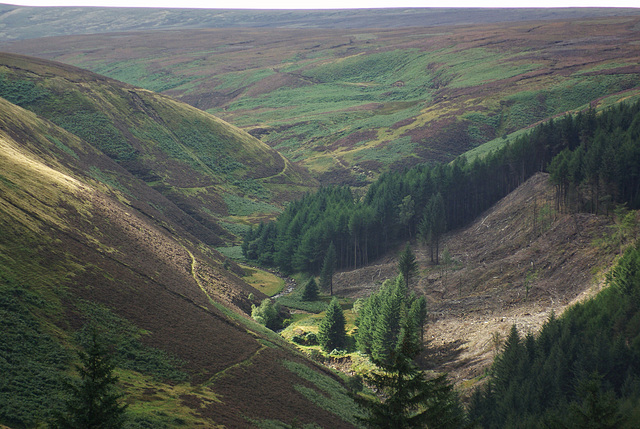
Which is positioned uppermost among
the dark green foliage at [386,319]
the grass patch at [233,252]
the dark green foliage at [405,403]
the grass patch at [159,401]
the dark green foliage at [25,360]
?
the dark green foliage at [405,403]

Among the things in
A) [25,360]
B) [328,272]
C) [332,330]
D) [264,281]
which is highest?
[25,360]

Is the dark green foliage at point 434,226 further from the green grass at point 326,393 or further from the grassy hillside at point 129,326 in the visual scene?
the green grass at point 326,393

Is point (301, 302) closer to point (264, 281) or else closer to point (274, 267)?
point (264, 281)

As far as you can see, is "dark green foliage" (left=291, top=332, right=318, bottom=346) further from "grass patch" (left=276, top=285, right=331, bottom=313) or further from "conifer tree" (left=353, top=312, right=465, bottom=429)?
"conifer tree" (left=353, top=312, right=465, bottom=429)

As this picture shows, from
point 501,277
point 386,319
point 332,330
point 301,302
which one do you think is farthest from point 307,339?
point 501,277

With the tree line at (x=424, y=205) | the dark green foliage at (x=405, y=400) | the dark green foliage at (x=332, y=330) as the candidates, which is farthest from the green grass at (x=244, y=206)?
the dark green foliage at (x=405, y=400)
